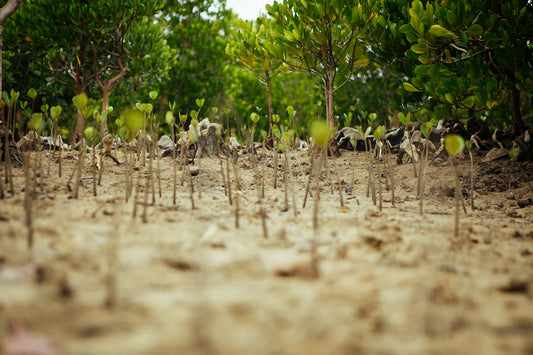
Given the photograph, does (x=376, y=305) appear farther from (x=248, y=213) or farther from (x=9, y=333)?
(x=248, y=213)

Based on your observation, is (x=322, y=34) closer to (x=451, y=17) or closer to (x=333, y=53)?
(x=333, y=53)

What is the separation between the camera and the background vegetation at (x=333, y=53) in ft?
10.7

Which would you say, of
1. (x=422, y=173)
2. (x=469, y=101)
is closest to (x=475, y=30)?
(x=469, y=101)

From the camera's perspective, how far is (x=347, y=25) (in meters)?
4.29

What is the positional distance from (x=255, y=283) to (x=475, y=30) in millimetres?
3013

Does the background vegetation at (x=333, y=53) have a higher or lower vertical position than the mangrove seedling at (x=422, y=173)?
higher

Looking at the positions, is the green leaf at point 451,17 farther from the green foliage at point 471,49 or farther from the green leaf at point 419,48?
the green leaf at point 419,48

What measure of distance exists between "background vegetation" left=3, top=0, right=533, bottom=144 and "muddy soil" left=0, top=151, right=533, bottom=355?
0.81 m

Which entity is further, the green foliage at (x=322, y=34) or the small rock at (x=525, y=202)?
the green foliage at (x=322, y=34)

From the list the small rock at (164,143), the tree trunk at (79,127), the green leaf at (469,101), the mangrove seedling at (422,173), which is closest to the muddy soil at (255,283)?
the mangrove seedling at (422,173)

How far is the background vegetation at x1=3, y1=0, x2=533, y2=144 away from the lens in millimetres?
3248

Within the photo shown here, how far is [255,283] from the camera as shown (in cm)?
124

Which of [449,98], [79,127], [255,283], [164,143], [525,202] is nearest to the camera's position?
[255,283]

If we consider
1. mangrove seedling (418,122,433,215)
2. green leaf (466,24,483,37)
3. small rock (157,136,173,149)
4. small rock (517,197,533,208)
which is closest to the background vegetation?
green leaf (466,24,483,37)
